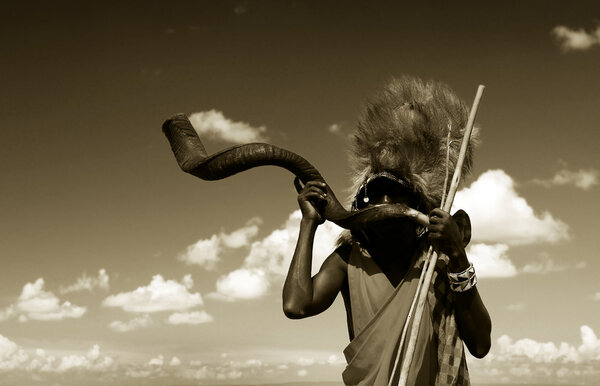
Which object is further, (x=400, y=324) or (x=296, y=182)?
(x=296, y=182)

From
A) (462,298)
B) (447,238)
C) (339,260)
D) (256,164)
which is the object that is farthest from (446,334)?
(256,164)

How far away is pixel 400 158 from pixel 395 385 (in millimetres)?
1483

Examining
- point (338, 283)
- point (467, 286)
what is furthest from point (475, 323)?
point (338, 283)

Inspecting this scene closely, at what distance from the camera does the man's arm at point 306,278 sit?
15.6 ft

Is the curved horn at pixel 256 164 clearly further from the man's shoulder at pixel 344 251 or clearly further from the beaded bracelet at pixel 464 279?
the beaded bracelet at pixel 464 279

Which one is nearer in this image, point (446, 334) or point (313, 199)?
point (446, 334)

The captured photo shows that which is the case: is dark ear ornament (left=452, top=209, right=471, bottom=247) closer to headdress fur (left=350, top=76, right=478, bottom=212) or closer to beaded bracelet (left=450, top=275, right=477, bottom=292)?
headdress fur (left=350, top=76, right=478, bottom=212)

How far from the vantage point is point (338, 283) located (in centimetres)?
501

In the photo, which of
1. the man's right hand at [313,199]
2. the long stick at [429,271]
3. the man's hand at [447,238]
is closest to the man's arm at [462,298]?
the man's hand at [447,238]

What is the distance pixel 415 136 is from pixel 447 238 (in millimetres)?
838

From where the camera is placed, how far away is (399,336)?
178 inches

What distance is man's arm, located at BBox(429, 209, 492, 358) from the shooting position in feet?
14.2

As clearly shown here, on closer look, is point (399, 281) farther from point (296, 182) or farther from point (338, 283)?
point (296, 182)

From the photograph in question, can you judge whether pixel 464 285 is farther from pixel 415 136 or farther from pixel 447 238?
pixel 415 136
